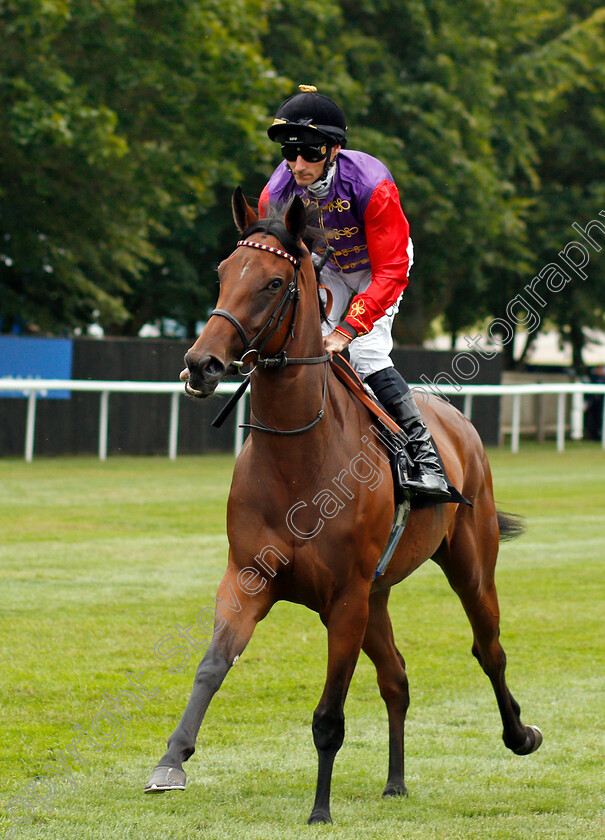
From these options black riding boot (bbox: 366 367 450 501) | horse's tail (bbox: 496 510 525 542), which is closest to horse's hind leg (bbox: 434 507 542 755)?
horse's tail (bbox: 496 510 525 542)

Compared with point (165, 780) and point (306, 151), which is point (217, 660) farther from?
point (306, 151)

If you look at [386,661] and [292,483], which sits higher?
[292,483]

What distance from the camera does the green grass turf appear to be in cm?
427

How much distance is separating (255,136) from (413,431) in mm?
13896

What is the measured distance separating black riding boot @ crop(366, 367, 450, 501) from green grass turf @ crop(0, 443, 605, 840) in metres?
1.22

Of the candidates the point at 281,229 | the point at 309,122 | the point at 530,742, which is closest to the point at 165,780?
the point at 281,229

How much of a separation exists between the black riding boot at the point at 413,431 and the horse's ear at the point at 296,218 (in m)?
0.95

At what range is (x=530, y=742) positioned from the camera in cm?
508

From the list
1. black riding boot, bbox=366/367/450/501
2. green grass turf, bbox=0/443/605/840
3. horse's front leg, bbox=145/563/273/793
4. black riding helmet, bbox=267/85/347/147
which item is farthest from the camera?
black riding boot, bbox=366/367/450/501

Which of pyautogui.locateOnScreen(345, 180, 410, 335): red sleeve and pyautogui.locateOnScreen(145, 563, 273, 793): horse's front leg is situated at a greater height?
pyautogui.locateOnScreen(345, 180, 410, 335): red sleeve

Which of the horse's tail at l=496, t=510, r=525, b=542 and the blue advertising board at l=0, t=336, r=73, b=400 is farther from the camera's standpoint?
the blue advertising board at l=0, t=336, r=73, b=400

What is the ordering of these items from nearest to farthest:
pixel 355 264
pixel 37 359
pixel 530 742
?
1. pixel 355 264
2. pixel 530 742
3. pixel 37 359

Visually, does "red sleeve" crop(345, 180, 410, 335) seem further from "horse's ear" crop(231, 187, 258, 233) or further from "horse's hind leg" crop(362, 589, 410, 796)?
"horse's hind leg" crop(362, 589, 410, 796)

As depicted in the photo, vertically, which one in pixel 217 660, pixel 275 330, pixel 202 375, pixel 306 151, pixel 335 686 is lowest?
pixel 335 686
